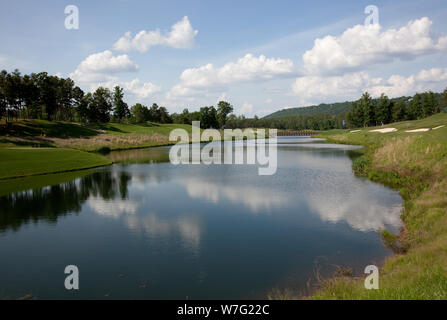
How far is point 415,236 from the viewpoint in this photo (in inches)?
457

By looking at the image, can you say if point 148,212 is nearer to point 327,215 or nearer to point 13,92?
point 327,215

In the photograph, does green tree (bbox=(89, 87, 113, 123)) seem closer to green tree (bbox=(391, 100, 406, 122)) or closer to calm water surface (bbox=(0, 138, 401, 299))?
calm water surface (bbox=(0, 138, 401, 299))

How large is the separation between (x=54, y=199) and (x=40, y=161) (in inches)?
571

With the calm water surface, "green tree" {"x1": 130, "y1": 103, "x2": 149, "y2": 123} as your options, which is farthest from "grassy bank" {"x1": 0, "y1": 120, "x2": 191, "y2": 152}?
"green tree" {"x1": 130, "y1": 103, "x2": 149, "y2": 123}

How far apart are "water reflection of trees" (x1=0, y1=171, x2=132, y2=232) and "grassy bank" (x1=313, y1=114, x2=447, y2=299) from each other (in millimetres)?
15125

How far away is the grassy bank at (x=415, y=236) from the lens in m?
6.89

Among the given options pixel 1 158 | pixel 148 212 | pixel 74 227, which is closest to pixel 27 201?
pixel 74 227

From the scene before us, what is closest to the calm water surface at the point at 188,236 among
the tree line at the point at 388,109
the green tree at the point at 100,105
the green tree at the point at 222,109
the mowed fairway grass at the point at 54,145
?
the mowed fairway grass at the point at 54,145

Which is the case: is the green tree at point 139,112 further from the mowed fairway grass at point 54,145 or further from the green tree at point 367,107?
the green tree at point 367,107

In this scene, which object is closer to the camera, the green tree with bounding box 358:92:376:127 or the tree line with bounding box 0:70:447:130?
the tree line with bounding box 0:70:447:130

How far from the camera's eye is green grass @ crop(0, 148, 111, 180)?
28416 mm

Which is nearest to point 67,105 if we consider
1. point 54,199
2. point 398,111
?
point 54,199

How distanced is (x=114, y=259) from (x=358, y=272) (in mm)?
8475

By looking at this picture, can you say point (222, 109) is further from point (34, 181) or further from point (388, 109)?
point (34, 181)
